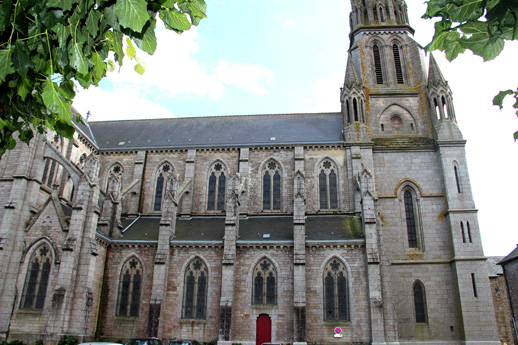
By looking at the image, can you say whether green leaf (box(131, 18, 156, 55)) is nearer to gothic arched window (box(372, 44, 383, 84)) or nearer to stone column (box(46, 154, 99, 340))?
stone column (box(46, 154, 99, 340))

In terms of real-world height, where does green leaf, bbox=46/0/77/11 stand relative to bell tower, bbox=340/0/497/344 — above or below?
below

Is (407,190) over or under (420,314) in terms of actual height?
over

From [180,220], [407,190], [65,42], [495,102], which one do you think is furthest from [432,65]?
[65,42]

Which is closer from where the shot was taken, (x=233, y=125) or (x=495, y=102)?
(x=495, y=102)

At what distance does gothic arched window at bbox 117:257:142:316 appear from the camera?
81.8 ft

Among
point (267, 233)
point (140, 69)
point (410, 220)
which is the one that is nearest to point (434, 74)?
point (410, 220)

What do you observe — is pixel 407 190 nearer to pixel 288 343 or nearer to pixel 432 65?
pixel 432 65

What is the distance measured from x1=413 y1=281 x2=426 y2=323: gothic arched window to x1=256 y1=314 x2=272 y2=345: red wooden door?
9477mm

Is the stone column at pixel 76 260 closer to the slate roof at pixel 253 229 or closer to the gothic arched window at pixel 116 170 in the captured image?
the slate roof at pixel 253 229

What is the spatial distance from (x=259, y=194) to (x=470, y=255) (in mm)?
14497

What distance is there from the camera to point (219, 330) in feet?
75.3

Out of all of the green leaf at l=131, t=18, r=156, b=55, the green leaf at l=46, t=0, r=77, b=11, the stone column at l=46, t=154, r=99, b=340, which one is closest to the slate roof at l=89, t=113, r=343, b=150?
the stone column at l=46, t=154, r=99, b=340

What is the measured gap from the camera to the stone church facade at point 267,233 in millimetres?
22781

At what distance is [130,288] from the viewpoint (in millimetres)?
25281
